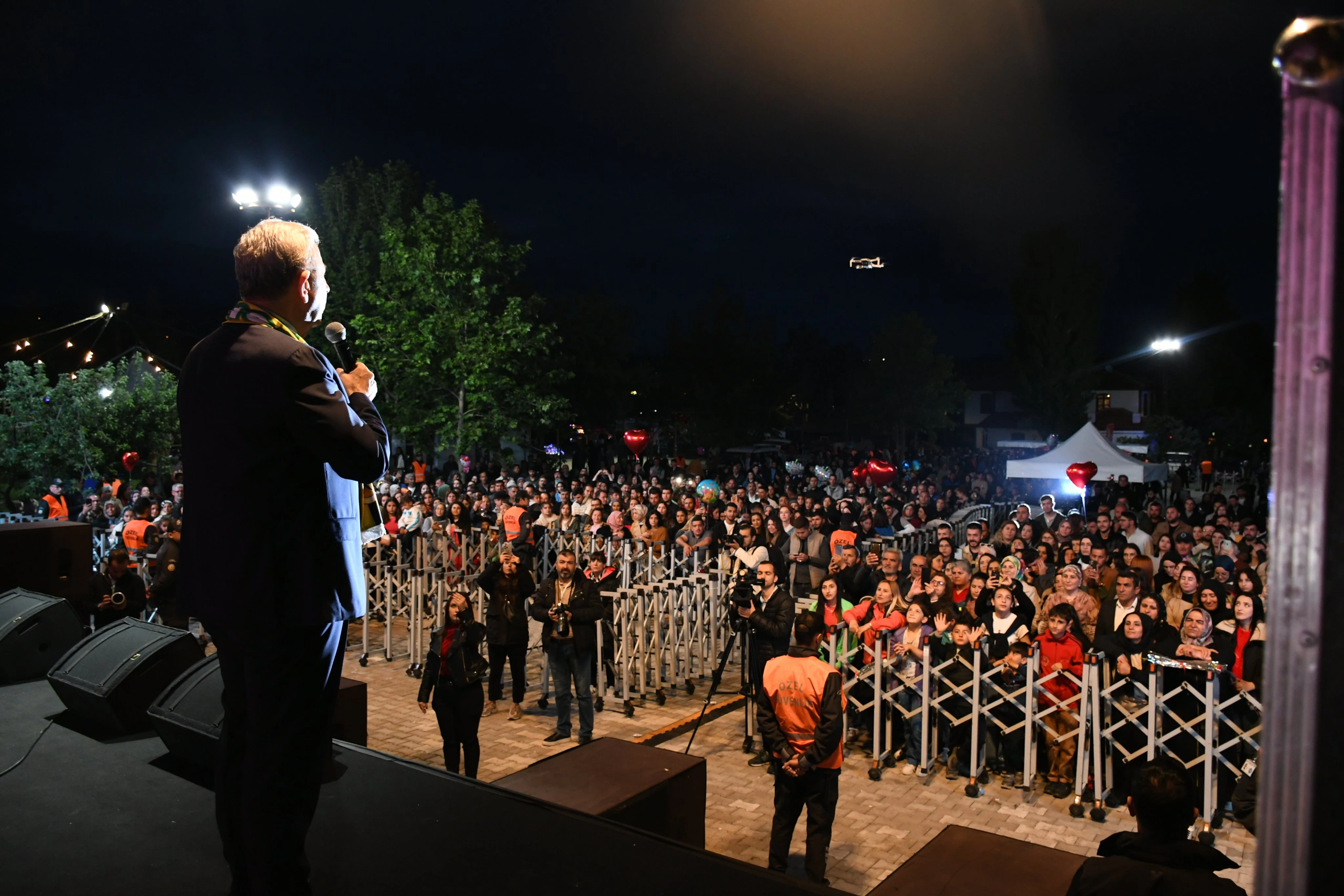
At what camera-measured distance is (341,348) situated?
2.39 meters

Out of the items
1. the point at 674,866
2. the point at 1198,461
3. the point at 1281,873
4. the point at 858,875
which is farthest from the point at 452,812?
the point at 1198,461

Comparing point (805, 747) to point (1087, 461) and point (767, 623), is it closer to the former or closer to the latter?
point (767, 623)

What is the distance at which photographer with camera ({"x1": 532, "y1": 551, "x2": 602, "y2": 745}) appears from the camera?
27.9 ft

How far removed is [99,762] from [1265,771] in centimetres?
400

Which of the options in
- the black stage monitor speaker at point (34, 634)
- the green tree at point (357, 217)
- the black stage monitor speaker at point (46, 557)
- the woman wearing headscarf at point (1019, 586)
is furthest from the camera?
the green tree at point (357, 217)

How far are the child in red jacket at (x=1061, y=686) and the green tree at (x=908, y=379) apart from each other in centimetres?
4716

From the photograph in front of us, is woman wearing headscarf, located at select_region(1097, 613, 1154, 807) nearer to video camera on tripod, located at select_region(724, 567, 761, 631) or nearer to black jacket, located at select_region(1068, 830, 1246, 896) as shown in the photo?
video camera on tripod, located at select_region(724, 567, 761, 631)

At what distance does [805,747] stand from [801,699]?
0.99ft

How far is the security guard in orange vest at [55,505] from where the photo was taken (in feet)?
53.4

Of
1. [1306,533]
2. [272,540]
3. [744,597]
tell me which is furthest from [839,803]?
[1306,533]

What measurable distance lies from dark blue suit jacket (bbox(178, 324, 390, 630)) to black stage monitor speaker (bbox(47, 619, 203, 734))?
93.0 inches

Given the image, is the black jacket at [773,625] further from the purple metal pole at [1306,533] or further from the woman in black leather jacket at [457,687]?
the purple metal pole at [1306,533]

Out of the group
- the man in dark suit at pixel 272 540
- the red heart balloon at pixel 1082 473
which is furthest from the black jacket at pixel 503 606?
the red heart balloon at pixel 1082 473

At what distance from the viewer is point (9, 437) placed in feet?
61.9
